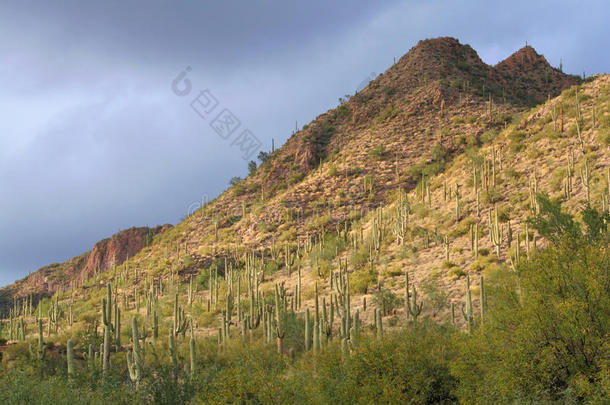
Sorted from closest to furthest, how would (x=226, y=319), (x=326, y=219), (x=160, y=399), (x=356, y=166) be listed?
(x=160, y=399) → (x=226, y=319) → (x=326, y=219) → (x=356, y=166)

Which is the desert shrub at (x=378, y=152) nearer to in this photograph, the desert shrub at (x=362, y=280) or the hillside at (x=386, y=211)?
the hillside at (x=386, y=211)

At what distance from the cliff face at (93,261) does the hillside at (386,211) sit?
15.7 inches

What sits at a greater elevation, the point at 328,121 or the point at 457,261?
the point at 328,121

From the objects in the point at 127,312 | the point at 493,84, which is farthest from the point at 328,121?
the point at 127,312

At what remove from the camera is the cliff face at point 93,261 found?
69.1 meters

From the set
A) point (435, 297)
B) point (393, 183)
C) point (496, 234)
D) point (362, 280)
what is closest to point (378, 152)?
point (393, 183)

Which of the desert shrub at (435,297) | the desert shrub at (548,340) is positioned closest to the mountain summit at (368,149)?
the desert shrub at (435,297)

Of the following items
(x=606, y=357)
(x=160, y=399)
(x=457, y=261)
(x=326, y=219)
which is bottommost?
(x=160, y=399)

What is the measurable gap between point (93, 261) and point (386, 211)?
54305 millimetres

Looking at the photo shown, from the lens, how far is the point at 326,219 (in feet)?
144

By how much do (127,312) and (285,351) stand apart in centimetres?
1752

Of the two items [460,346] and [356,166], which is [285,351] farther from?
[356,166]

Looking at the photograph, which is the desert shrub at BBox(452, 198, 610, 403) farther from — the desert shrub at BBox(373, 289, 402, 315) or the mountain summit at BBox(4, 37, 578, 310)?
the mountain summit at BBox(4, 37, 578, 310)

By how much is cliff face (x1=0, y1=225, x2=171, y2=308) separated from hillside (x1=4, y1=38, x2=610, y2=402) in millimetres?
398
